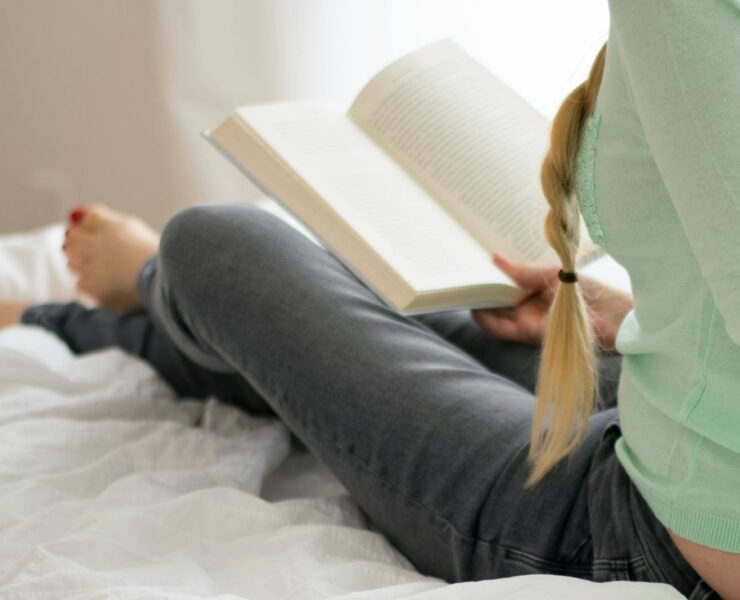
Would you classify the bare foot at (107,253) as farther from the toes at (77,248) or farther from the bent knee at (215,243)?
the bent knee at (215,243)

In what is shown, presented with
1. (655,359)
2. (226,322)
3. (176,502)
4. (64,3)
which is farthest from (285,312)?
(64,3)

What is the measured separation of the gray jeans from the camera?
661mm

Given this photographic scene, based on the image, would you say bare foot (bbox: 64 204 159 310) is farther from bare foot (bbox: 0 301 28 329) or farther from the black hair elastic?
the black hair elastic

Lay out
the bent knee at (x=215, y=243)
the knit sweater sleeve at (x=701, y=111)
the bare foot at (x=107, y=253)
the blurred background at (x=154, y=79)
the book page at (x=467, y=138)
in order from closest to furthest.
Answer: the knit sweater sleeve at (x=701, y=111) → the bent knee at (x=215, y=243) → the book page at (x=467, y=138) → the bare foot at (x=107, y=253) → the blurred background at (x=154, y=79)

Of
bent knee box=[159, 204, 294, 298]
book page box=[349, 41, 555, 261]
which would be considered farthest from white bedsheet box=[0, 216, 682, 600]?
book page box=[349, 41, 555, 261]

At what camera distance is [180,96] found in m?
1.98

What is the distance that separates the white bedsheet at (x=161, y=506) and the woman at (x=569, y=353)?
0.06 m

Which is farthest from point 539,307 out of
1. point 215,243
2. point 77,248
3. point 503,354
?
point 77,248

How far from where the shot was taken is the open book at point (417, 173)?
838 millimetres

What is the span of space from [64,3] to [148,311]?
103 cm

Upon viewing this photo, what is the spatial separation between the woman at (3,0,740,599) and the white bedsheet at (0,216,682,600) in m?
0.06

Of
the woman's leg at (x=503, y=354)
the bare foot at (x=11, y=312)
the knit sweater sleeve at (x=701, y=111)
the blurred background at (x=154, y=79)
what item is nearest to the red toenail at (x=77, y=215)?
the bare foot at (x=11, y=312)

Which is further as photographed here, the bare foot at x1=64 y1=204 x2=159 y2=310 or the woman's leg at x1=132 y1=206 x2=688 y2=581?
the bare foot at x1=64 y1=204 x2=159 y2=310

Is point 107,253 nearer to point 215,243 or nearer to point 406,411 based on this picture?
point 215,243
